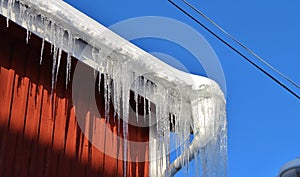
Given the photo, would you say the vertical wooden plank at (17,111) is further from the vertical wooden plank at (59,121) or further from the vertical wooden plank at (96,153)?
the vertical wooden plank at (96,153)

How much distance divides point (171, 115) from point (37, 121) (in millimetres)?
779

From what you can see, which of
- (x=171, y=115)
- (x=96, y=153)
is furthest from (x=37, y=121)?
(x=171, y=115)

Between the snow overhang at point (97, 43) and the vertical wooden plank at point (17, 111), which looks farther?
the snow overhang at point (97, 43)

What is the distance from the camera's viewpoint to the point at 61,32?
246 centimetres

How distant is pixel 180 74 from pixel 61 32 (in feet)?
2.29

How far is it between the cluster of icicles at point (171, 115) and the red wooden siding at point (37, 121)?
8cm

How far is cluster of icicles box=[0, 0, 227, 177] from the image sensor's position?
8.69ft

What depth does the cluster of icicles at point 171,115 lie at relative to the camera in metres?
2.65

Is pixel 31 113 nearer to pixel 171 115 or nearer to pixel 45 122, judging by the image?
pixel 45 122

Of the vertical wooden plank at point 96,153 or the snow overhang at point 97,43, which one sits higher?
the snow overhang at point 97,43

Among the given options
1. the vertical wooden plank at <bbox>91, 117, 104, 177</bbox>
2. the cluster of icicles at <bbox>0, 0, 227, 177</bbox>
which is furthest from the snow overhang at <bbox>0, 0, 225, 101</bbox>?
the vertical wooden plank at <bbox>91, 117, 104, 177</bbox>

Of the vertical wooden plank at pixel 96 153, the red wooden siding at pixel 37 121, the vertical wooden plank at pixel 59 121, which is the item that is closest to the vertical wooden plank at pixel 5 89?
the red wooden siding at pixel 37 121

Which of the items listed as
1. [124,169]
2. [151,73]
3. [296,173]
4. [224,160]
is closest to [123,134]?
[124,169]

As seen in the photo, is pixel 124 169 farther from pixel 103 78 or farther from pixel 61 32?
pixel 61 32
